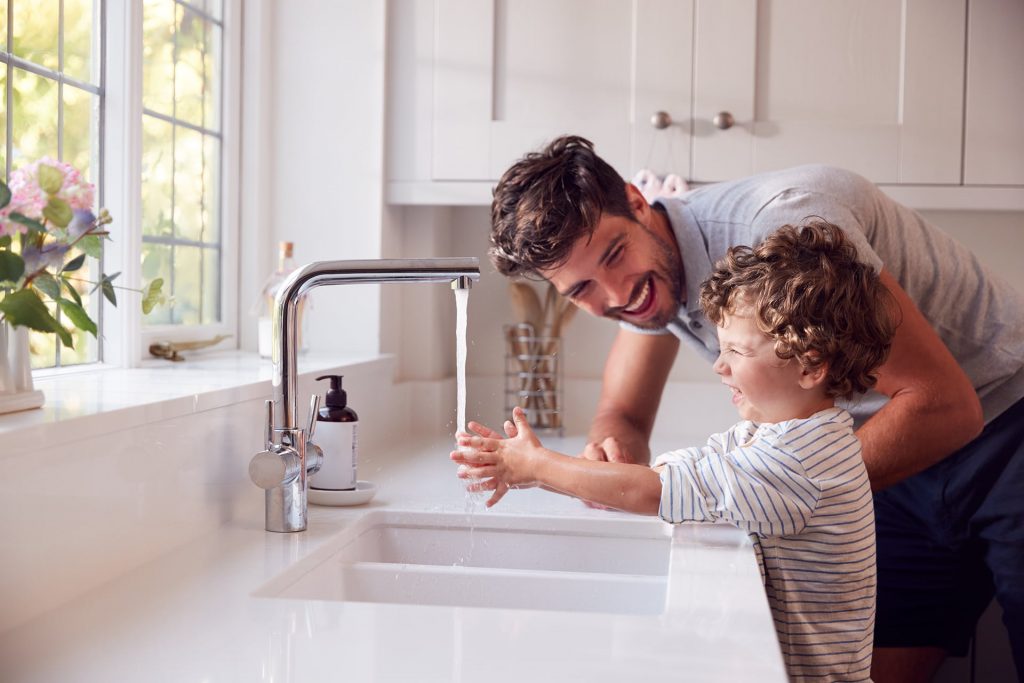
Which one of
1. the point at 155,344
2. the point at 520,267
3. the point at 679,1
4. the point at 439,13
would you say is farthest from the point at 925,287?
the point at 155,344

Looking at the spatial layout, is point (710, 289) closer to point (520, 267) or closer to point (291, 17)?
point (520, 267)

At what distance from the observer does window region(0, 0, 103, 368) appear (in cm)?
148

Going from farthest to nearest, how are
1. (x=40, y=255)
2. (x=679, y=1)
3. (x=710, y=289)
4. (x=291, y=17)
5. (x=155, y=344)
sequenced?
1. (x=291, y=17)
2. (x=679, y=1)
3. (x=155, y=344)
4. (x=710, y=289)
5. (x=40, y=255)

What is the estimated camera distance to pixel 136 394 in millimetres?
1319

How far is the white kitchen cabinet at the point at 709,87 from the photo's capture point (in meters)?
2.02

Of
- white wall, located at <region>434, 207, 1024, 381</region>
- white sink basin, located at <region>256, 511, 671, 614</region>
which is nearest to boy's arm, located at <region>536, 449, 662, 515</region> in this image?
white sink basin, located at <region>256, 511, 671, 614</region>

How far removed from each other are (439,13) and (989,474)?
1339mm

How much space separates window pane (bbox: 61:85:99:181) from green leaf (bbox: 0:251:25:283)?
2.12ft

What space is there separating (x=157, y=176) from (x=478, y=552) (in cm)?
95

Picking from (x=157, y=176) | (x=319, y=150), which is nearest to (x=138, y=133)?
(x=157, y=176)

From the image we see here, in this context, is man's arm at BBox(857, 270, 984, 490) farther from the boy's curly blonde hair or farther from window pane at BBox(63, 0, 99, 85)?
window pane at BBox(63, 0, 99, 85)

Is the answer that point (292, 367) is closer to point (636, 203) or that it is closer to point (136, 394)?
point (136, 394)

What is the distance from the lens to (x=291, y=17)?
2.21 meters

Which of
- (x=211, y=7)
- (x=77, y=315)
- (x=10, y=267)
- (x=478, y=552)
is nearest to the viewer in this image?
(x=10, y=267)
